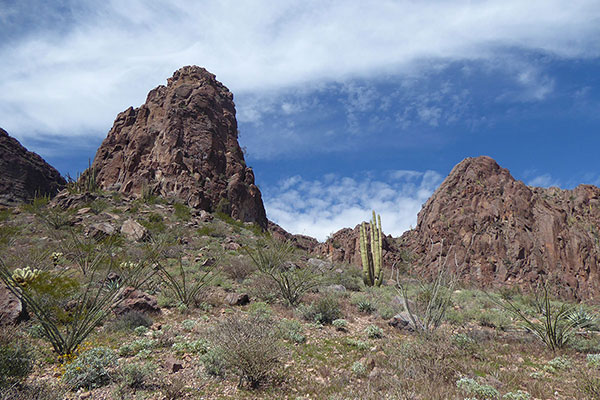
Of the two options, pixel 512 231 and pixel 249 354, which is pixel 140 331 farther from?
pixel 512 231

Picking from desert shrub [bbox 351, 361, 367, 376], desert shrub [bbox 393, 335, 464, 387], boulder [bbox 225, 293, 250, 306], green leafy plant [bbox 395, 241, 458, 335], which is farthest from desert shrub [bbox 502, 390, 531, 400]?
boulder [bbox 225, 293, 250, 306]

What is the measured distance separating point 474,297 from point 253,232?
1898 centimetres

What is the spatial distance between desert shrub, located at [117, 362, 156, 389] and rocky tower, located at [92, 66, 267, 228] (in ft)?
89.4

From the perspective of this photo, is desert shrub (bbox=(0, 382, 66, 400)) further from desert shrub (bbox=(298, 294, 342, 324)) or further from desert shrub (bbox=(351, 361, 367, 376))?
desert shrub (bbox=(298, 294, 342, 324))

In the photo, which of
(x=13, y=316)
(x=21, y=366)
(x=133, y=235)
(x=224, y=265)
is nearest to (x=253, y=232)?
(x=133, y=235)

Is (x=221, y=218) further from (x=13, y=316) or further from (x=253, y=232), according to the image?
(x=13, y=316)

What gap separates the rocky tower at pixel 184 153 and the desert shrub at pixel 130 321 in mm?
24379

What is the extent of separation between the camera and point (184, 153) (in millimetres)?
35844

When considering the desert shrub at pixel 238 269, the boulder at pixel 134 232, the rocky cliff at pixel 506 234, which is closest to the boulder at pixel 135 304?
the desert shrub at pixel 238 269

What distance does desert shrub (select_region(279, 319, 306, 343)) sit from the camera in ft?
22.6

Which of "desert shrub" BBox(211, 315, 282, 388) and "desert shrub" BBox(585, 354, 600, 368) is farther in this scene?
"desert shrub" BBox(585, 354, 600, 368)

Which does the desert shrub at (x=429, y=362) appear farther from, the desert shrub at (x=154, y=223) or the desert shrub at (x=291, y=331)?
the desert shrub at (x=154, y=223)

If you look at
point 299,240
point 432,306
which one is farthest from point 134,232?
point 299,240

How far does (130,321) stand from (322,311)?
4.82 metres
